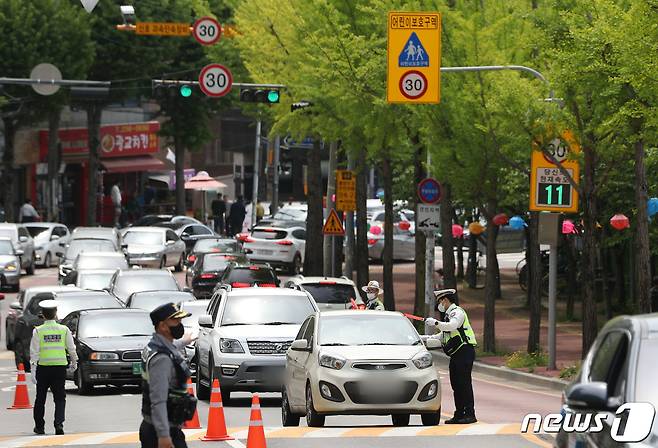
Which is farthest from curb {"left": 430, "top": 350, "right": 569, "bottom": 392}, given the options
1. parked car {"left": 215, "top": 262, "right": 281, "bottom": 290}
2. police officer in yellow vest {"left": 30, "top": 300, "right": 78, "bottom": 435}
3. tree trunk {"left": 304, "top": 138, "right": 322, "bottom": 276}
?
tree trunk {"left": 304, "top": 138, "right": 322, "bottom": 276}

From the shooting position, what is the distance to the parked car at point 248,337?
2264 cm

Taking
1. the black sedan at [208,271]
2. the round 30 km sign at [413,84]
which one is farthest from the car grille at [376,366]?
the black sedan at [208,271]

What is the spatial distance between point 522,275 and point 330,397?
31.1 meters

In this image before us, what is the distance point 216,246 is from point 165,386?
38114 mm

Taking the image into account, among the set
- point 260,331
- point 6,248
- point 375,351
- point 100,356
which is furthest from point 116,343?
point 6,248

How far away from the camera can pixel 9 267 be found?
1843 inches

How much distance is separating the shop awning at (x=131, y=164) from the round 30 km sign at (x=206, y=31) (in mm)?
38703

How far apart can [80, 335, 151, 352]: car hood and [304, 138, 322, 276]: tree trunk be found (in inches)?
1027

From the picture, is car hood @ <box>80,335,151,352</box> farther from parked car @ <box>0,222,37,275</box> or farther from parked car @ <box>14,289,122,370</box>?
parked car @ <box>0,222,37,275</box>

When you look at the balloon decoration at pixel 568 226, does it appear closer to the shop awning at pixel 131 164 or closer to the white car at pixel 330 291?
the white car at pixel 330 291

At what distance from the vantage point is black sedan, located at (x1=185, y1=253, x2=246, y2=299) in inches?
1706

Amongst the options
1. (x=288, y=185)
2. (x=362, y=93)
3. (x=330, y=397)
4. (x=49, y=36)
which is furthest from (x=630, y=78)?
(x=288, y=185)

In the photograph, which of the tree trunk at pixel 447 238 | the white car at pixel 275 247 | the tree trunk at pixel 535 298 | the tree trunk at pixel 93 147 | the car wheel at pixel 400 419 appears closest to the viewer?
the car wheel at pixel 400 419

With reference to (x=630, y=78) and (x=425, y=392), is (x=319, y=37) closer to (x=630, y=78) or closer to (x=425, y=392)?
(x=630, y=78)
